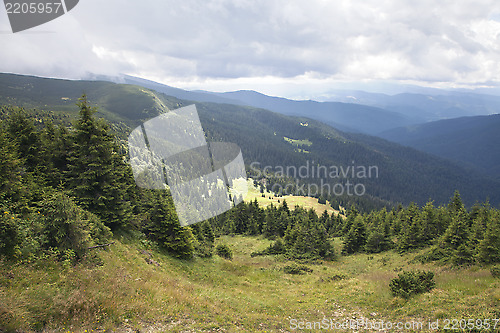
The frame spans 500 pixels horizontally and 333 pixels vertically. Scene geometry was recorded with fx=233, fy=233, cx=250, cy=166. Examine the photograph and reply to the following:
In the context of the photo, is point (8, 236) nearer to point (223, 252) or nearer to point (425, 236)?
point (223, 252)

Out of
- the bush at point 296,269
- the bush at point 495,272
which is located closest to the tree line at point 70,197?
the bush at point 296,269

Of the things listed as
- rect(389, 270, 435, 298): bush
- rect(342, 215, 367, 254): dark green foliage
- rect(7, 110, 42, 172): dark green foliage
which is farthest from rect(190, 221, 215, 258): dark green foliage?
rect(342, 215, 367, 254): dark green foliage

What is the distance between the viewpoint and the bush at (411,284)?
1711 centimetres

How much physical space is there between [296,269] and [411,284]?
14.3 metres

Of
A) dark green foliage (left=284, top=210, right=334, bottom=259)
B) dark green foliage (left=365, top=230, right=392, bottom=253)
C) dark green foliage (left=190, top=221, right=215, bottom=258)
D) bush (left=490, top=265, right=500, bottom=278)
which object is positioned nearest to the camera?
bush (left=490, top=265, right=500, bottom=278)

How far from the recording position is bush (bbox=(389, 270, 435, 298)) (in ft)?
56.1

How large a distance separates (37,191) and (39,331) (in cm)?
1192

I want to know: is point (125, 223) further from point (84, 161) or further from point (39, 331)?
point (39, 331)

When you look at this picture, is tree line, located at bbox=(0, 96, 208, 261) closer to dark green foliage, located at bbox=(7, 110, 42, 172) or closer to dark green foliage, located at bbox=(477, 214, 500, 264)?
dark green foliage, located at bbox=(7, 110, 42, 172)

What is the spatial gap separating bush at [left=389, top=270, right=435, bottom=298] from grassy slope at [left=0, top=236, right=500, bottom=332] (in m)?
0.62

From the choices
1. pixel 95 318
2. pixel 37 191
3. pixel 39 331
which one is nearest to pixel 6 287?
pixel 39 331

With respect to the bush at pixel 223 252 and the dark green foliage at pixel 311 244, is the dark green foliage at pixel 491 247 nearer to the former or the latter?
the dark green foliage at pixel 311 244

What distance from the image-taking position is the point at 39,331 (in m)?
8.27

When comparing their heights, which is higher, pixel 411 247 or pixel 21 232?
pixel 21 232
